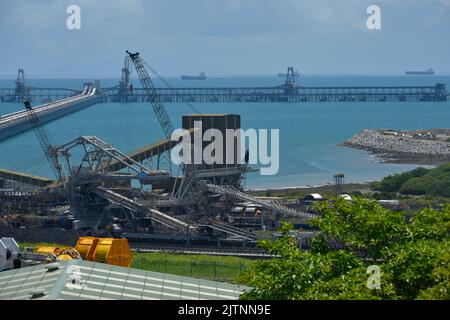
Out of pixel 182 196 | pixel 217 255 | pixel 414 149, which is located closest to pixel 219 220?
pixel 182 196

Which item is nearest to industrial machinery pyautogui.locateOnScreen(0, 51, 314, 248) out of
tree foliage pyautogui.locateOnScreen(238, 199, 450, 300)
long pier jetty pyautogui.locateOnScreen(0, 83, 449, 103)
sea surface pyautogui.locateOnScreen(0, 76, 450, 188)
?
sea surface pyautogui.locateOnScreen(0, 76, 450, 188)

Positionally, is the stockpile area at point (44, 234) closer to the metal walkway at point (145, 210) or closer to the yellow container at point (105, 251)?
the metal walkway at point (145, 210)

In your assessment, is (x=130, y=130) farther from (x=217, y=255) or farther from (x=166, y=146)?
(x=217, y=255)

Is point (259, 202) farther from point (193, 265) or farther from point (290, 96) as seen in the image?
point (290, 96)

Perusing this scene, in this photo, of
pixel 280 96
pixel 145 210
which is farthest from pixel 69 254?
pixel 280 96
